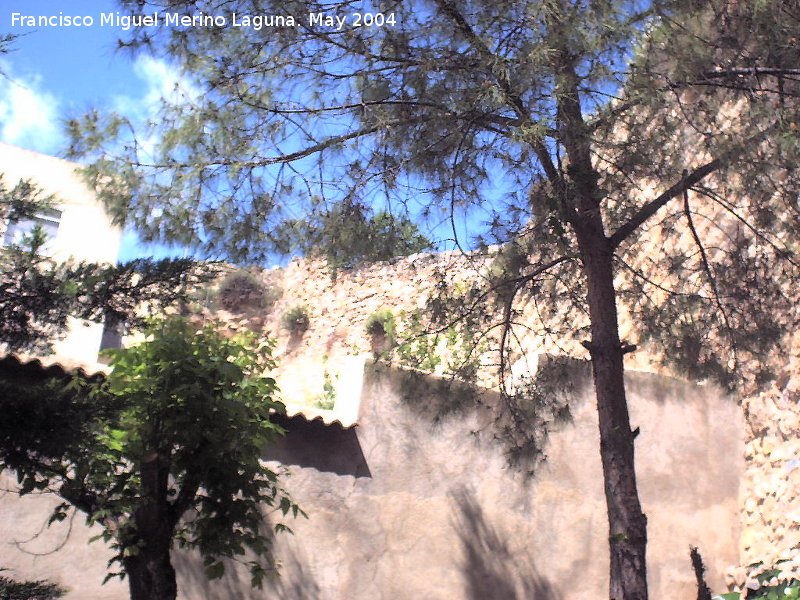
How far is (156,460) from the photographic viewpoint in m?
4.61

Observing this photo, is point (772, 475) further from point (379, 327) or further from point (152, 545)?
point (379, 327)

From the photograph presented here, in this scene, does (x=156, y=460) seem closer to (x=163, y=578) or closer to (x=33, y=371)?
(x=163, y=578)

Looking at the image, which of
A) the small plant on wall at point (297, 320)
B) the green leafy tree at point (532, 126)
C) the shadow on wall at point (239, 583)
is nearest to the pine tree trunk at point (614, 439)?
the green leafy tree at point (532, 126)

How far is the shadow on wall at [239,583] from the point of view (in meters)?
5.89

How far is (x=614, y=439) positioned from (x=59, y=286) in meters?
2.90

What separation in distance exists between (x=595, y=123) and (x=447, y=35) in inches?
38.9

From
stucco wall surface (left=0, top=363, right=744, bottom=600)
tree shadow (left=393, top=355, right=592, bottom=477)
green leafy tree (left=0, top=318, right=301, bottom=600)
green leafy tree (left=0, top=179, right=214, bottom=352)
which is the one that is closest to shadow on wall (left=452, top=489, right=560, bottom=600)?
stucco wall surface (left=0, top=363, right=744, bottom=600)

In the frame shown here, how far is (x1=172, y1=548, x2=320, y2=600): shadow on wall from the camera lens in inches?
232

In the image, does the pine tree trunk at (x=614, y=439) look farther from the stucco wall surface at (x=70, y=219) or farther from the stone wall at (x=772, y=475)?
the stucco wall surface at (x=70, y=219)

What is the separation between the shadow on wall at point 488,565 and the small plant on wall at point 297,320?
10718mm

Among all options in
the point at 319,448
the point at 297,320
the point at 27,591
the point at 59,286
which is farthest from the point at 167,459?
the point at 297,320

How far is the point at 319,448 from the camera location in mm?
6508

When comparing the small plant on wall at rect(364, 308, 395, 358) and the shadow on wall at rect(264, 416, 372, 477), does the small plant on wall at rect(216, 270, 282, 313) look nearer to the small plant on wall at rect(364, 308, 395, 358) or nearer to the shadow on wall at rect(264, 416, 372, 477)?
the small plant on wall at rect(364, 308, 395, 358)

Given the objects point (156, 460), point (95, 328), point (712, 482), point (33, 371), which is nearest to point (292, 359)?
point (95, 328)
